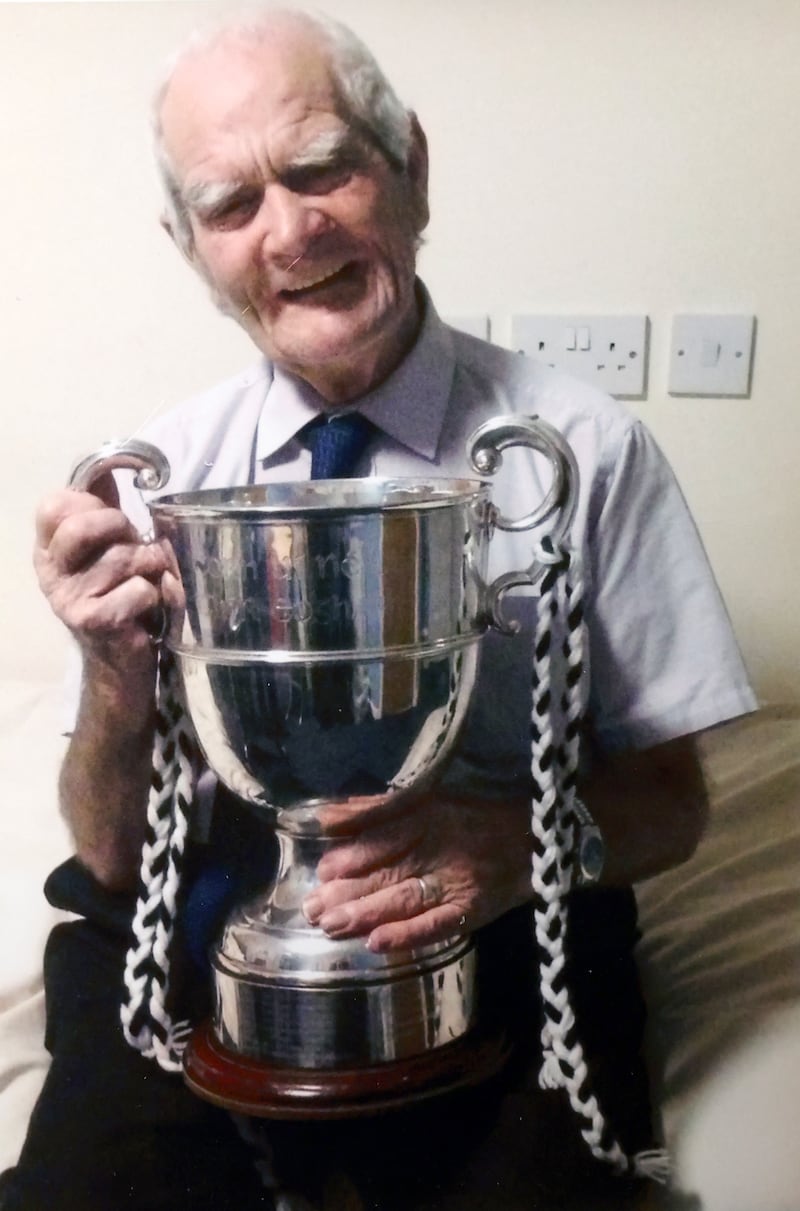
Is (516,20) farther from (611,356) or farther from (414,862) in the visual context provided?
(414,862)

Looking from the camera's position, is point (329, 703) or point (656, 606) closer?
point (329, 703)

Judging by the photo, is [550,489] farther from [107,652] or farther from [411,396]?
[107,652]

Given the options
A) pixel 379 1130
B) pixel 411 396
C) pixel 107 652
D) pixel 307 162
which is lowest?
pixel 379 1130

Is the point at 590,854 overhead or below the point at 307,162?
below

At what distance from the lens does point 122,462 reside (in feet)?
1.63

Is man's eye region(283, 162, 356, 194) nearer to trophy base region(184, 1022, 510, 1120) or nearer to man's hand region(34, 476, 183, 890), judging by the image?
man's hand region(34, 476, 183, 890)

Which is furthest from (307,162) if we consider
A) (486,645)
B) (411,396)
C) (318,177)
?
(486,645)

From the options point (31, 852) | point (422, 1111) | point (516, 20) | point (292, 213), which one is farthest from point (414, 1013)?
point (516, 20)

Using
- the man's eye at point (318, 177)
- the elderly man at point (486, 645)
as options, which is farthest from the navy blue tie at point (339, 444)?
the man's eye at point (318, 177)

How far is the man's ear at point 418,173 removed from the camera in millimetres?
522

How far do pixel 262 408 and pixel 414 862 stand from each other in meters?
0.23

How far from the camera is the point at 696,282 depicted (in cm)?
54

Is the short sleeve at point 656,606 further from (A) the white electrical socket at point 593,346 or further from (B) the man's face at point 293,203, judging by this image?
(B) the man's face at point 293,203

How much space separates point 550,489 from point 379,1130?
299 millimetres
